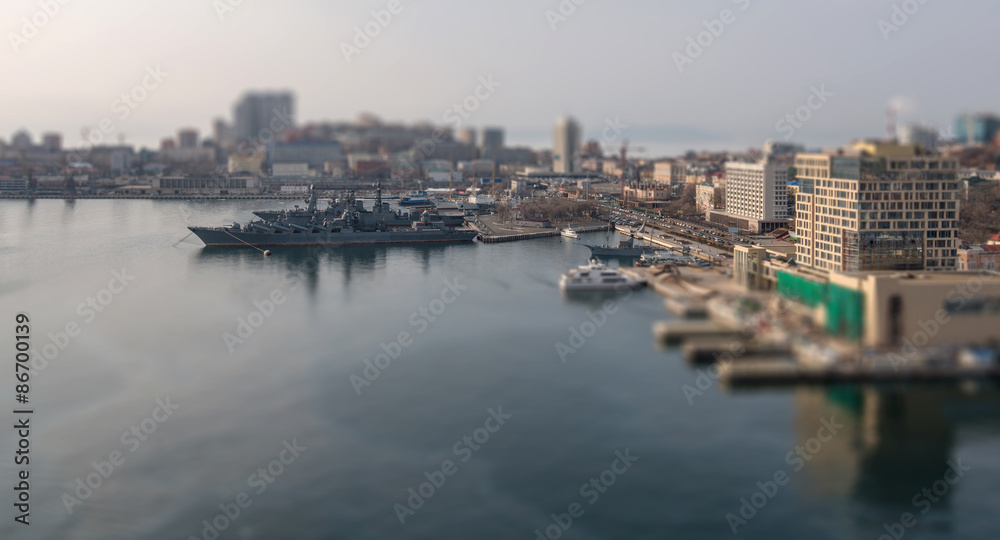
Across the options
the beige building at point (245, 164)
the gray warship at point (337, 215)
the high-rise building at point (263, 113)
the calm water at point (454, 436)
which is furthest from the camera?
the high-rise building at point (263, 113)

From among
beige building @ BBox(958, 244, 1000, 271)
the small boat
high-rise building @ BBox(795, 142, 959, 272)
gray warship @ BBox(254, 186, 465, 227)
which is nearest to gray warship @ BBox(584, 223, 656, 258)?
the small boat

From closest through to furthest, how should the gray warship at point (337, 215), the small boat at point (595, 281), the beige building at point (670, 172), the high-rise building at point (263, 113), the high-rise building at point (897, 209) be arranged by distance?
the high-rise building at point (897, 209), the small boat at point (595, 281), the gray warship at point (337, 215), the beige building at point (670, 172), the high-rise building at point (263, 113)

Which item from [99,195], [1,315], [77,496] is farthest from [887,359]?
[99,195]

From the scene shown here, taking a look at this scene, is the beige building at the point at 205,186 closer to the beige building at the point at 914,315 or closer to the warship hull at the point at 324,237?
the warship hull at the point at 324,237

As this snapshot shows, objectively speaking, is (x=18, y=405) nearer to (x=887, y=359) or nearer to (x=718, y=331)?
(x=718, y=331)

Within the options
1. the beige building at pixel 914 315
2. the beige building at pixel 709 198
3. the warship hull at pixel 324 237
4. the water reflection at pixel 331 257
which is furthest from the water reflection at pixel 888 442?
the beige building at pixel 709 198

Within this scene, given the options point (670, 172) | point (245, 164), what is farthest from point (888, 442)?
point (245, 164)

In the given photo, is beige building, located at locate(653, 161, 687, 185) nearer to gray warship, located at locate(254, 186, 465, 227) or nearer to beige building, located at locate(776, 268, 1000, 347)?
gray warship, located at locate(254, 186, 465, 227)
